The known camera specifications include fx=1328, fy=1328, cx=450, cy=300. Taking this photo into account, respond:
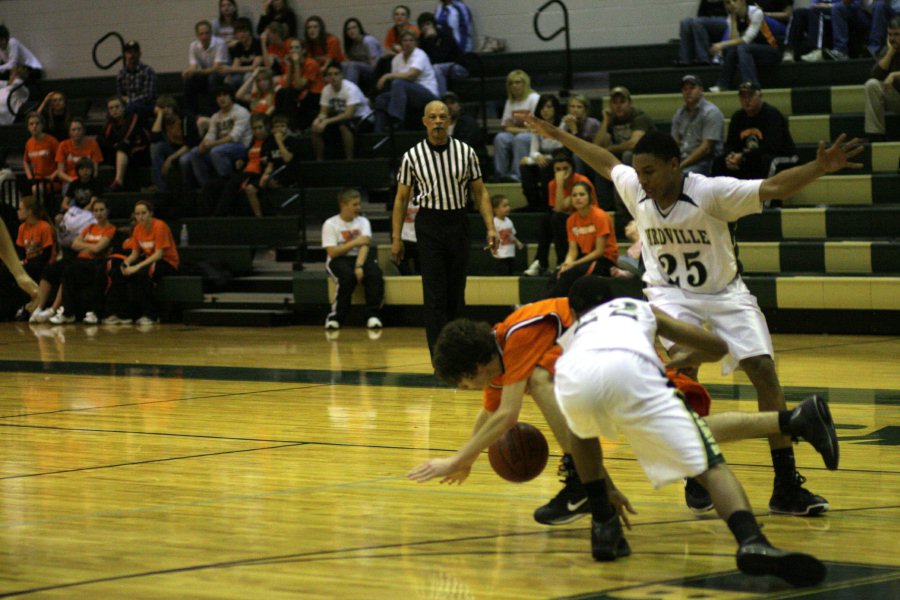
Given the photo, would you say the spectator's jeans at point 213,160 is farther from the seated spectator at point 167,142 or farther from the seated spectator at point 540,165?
the seated spectator at point 540,165

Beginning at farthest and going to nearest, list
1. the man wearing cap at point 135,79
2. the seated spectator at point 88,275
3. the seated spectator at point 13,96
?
the seated spectator at point 13,96 < the man wearing cap at point 135,79 < the seated spectator at point 88,275

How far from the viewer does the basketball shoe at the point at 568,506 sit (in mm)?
4352

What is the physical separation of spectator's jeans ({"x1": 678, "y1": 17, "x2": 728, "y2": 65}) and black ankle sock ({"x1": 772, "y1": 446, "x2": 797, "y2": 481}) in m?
9.50

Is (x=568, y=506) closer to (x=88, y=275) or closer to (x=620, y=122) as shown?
(x=620, y=122)

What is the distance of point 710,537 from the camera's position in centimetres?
416

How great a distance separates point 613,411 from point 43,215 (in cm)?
1226

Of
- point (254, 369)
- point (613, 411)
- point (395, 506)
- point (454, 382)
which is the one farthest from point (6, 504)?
point (254, 369)

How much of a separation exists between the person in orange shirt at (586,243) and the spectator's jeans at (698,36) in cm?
338

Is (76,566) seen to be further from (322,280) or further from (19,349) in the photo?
(322,280)

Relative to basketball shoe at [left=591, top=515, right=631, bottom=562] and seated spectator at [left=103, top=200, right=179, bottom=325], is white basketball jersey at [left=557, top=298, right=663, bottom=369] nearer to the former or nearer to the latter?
basketball shoe at [left=591, top=515, right=631, bottom=562]

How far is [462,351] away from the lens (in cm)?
402

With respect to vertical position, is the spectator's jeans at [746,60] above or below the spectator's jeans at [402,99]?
above

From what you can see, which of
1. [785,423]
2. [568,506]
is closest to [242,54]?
[568,506]

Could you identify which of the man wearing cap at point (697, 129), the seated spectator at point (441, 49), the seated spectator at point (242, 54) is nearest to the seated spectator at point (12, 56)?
the seated spectator at point (242, 54)
